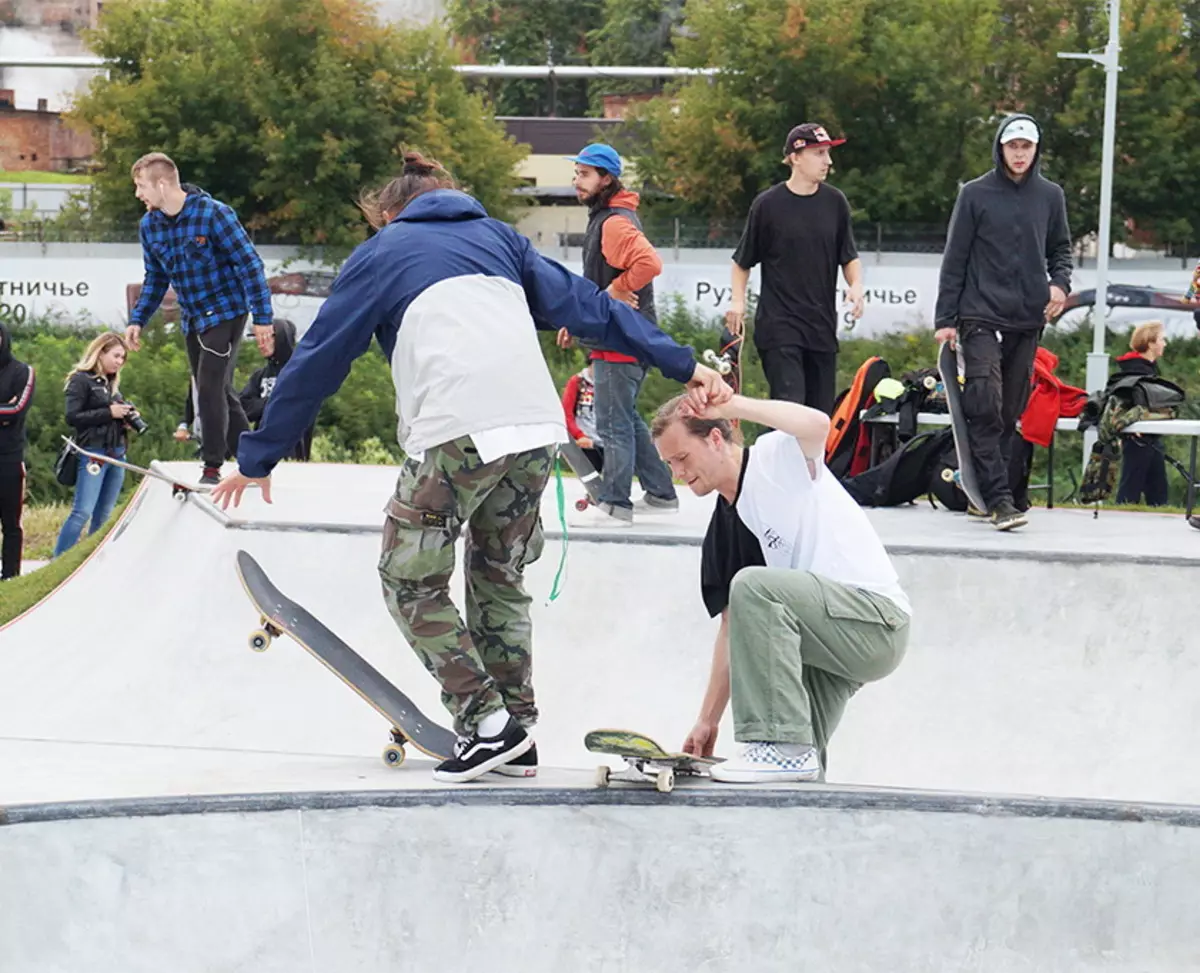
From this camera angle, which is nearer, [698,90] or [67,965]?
[67,965]

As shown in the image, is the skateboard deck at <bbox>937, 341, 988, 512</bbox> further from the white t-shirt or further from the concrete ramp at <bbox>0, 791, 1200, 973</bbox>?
the concrete ramp at <bbox>0, 791, 1200, 973</bbox>

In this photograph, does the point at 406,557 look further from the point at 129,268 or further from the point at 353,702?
the point at 129,268

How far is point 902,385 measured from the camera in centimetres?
888

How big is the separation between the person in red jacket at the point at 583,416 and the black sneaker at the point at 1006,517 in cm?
234

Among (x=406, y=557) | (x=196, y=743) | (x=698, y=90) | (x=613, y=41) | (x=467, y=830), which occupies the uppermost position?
(x=613, y=41)

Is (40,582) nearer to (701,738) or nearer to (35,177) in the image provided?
(701,738)

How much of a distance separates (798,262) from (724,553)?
127 inches

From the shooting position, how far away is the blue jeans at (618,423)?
23.1 feet

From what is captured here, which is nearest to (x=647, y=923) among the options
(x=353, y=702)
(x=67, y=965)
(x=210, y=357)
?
(x=67, y=965)

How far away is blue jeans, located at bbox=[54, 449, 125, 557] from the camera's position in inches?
414

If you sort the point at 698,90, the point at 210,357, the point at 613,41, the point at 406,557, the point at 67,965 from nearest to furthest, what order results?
the point at 67,965 < the point at 406,557 < the point at 210,357 < the point at 698,90 < the point at 613,41

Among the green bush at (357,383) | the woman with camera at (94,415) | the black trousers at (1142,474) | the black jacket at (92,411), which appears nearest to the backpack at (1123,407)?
the black trousers at (1142,474)

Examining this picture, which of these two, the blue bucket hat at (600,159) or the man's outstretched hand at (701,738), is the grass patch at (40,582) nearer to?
the blue bucket hat at (600,159)

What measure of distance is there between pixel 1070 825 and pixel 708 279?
28245mm
